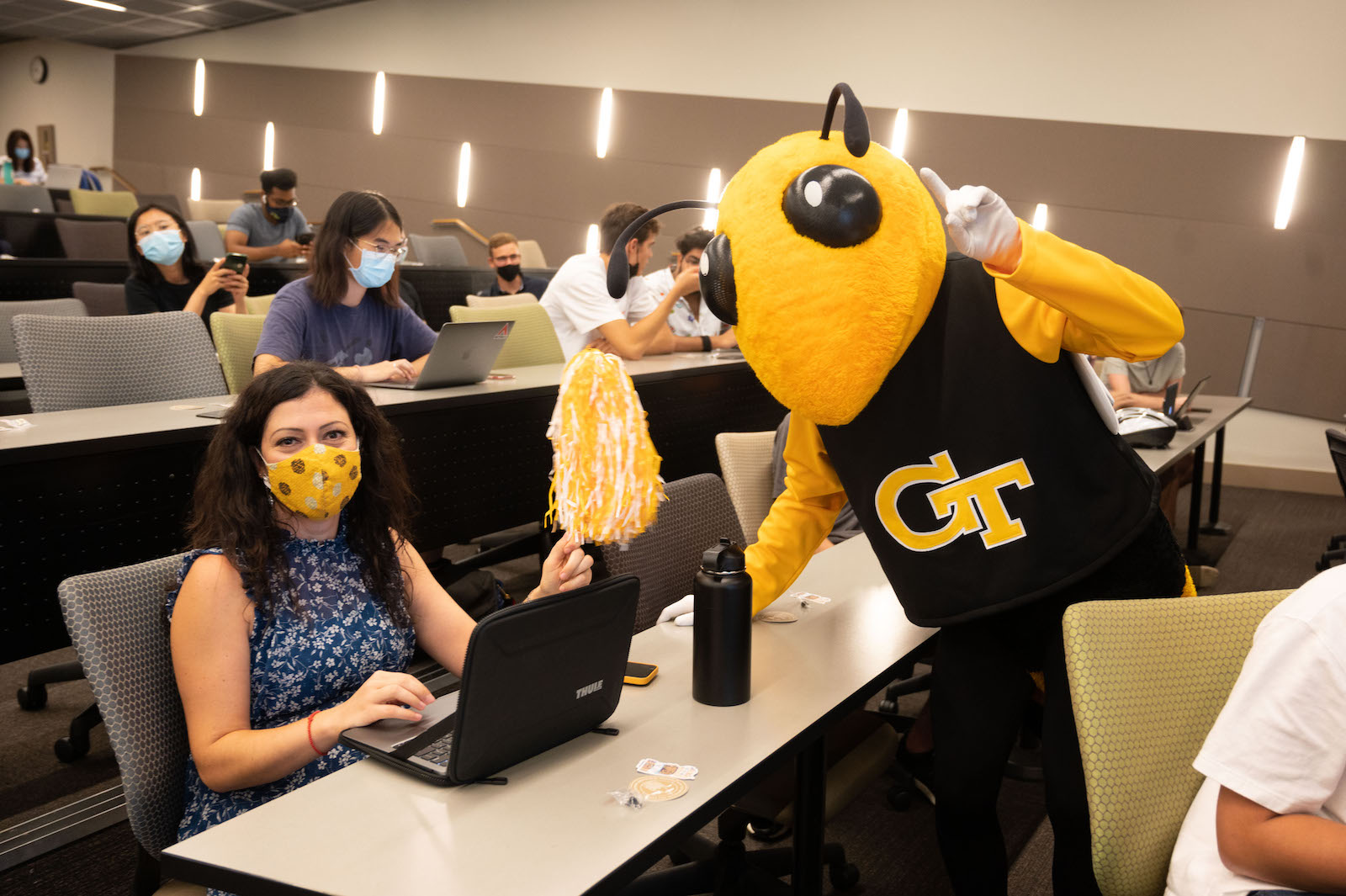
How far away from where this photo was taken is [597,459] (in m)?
1.34

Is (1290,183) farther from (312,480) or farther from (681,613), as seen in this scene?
(312,480)

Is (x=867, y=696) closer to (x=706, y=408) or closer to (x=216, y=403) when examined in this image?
(x=216, y=403)

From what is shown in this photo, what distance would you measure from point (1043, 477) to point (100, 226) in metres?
7.28

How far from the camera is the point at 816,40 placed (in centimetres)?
856

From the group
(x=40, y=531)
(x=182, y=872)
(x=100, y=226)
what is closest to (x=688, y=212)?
(x=100, y=226)

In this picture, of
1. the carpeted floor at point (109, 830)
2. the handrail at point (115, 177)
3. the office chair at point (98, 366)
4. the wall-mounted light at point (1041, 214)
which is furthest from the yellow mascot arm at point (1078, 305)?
the handrail at point (115, 177)

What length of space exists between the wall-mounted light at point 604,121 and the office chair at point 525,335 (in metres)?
5.72

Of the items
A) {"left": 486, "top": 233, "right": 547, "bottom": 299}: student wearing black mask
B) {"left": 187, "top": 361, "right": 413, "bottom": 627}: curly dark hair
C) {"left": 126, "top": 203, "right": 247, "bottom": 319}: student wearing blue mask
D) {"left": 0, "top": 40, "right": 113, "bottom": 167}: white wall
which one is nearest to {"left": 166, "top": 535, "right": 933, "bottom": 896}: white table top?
{"left": 187, "top": 361, "right": 413, "bottom": 627}: curly dark hair

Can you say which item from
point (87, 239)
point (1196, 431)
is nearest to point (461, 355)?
point (1196, 431)

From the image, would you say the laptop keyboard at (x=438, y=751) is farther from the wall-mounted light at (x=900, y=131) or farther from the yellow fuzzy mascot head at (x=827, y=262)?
the wall-mounted light at (x=900, y=131)

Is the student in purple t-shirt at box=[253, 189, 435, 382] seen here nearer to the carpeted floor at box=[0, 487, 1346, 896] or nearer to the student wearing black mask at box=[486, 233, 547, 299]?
the carpeted floor at box=[0, 487, 1346, 896]

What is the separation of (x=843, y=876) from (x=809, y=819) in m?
0.67

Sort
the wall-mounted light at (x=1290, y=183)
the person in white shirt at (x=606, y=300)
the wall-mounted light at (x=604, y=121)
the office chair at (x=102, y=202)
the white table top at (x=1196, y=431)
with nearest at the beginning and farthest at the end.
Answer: the white table top at (x=1196, y=431) → the person in white shirt at (x=606, y=300) → the wall-mounted light at (x=1290, y=183) → the office chair at (x=102, y=202) → the wall-mounted light at (x=604, y=121)

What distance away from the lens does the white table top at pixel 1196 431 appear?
3.59 meters
